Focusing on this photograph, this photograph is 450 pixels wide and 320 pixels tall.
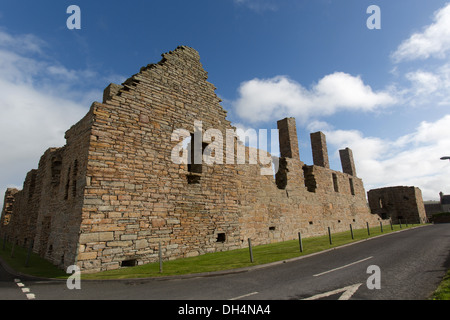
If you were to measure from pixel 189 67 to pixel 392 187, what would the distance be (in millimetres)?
37436

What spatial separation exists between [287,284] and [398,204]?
38.7 m

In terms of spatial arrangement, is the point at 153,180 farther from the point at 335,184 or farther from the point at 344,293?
the point at 335,184

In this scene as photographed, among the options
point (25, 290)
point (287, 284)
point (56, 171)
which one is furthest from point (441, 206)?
point (25, 290)

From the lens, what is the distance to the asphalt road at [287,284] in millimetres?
4848

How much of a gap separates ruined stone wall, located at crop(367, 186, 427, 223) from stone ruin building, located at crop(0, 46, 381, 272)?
26.4 meters

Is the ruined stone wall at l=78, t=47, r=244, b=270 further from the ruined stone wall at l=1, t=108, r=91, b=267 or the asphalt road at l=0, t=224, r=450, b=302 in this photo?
the asphalt road at l=0, t=224, r=450, b=302

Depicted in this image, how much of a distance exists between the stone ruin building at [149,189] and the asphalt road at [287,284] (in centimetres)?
177

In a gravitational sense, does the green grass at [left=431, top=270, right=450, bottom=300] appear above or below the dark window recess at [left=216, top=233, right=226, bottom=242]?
below

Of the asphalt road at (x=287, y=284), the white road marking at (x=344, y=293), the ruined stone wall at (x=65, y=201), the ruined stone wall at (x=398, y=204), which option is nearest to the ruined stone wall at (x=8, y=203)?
the ruined stone wall at (x=65, y=201)

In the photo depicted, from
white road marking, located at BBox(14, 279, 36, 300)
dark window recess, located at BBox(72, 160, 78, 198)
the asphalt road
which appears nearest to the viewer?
the asphalt road

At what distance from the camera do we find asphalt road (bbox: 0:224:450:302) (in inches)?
Result: 191

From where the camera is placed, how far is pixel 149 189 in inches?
384

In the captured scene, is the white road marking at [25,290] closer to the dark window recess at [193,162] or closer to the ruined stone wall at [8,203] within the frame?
the dark window recess at [193,162]

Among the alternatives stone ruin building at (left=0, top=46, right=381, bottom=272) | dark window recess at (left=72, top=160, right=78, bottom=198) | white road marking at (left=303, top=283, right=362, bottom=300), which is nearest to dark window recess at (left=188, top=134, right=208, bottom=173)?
stone ruin building at (left=0, top=46, right=381, bottom=272)
